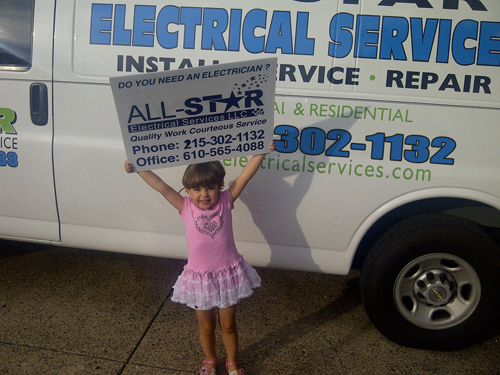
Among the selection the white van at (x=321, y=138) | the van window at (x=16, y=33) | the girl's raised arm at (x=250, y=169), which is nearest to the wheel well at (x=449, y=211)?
the white van at (x=321, y=138)

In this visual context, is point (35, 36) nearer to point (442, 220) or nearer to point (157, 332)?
point (157, 332)

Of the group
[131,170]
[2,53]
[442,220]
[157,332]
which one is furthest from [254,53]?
[157,332]

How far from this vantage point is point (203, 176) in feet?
7.00

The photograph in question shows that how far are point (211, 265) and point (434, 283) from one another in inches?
55.3

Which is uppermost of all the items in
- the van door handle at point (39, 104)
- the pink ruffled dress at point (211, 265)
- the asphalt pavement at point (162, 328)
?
the van door handle at point (39, 104)

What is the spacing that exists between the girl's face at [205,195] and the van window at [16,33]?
149cm

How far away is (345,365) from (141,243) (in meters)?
1.50

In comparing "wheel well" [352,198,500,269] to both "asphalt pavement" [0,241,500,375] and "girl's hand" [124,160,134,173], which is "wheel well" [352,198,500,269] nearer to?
"asphalt pavement" [0,241,500,375]

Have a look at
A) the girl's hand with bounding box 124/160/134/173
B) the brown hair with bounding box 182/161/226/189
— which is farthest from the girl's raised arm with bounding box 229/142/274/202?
the girl's hand with bounding box 124/160/134/173

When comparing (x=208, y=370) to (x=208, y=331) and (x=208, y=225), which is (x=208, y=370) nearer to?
(x=208, y=331)

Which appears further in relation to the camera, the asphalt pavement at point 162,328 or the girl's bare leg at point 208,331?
the asphalt pavement at point 162,328

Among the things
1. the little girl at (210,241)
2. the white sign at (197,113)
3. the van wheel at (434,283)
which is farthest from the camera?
the van wheel at (434,283)

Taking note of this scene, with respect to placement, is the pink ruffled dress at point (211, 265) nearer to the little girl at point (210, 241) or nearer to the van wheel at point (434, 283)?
the little girl at point (210, 241)

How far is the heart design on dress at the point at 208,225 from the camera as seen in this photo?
7.24 ft
